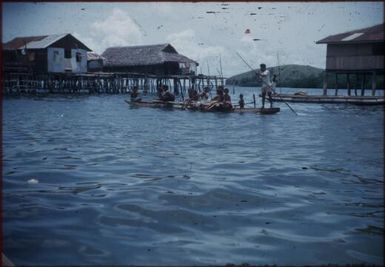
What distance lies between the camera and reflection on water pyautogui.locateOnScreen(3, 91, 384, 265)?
362 cm

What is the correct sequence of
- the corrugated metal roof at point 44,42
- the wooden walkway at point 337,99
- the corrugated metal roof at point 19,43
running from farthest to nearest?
the corrugated metal roof at point 19,43 → the corrugated metal roof at point 44,42 → the wooden walkway at point 337,99

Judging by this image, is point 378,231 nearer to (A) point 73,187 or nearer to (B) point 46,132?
(A) point 73,187

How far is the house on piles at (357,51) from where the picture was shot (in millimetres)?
25328

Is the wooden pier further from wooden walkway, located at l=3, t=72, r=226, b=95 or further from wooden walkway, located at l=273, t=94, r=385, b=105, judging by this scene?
wooden walkway, located at l=273, t=94, r=385, b=105

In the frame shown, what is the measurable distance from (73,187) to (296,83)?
7153 cm

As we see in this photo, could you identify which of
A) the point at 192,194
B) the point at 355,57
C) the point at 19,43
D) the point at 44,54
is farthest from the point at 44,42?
the point at 192,194

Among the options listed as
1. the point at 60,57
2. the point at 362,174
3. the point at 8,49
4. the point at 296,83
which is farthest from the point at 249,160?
the point at 296,83

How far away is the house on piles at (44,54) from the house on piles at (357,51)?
A: 21774mm

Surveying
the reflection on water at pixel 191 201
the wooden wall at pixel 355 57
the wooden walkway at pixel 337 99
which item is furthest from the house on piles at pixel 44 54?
the reflection on water at pixel 191 201

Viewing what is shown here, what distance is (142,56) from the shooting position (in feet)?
130

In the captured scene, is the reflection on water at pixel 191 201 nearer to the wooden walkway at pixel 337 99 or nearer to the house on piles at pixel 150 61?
the wooden walkway at pixel 337 99

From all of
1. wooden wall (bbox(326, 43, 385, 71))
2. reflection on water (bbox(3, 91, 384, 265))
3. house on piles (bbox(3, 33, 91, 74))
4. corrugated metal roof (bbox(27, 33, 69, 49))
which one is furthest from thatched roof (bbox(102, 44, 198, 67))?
reflection on water (bbox(3, 91, 384, 265))

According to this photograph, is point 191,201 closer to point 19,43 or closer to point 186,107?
point 186,107

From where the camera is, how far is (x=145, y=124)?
49.7 ft
